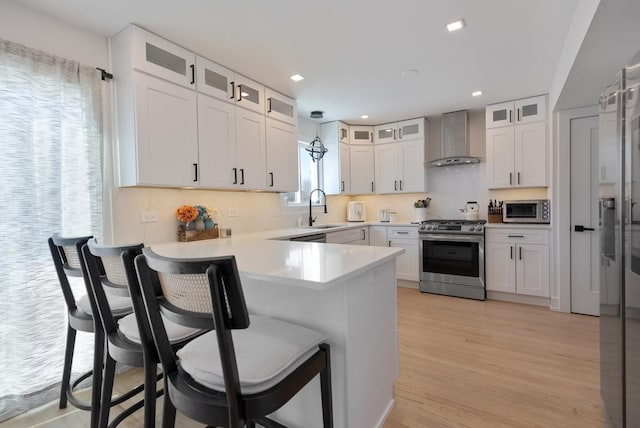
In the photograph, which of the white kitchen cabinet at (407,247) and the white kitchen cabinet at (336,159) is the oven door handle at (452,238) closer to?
the white kitchen cabinet at (407,247)

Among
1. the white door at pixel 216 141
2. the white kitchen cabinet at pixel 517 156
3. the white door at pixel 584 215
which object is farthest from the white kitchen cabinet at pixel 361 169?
the white door at pixel 584 215

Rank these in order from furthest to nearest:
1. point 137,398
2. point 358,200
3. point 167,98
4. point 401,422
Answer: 1. point 358,200
2. point 167,98
3. point 137,398
4. point 401,422

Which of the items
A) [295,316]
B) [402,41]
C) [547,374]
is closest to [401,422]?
[295,316]

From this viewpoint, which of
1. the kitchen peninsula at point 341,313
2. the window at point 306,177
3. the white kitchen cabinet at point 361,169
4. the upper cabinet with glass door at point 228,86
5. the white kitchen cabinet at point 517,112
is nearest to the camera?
the kitchen peninsula at point 341,313

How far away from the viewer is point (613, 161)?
4.87 feet

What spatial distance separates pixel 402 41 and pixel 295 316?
2.24 meters

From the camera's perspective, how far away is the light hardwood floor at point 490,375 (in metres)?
1.79

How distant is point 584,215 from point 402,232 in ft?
6.76

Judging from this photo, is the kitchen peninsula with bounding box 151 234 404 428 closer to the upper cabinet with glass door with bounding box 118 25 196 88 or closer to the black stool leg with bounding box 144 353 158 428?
the black stool leg with bounding box 144 353 158 428

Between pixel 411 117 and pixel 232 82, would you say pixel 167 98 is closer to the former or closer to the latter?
pixel 232 82

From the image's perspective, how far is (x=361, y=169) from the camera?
5.00 meters

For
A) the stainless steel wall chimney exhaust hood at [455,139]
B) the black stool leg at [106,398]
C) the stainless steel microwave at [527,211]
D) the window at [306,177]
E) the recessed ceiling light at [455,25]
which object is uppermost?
the recessed ceiling light at [455,25]

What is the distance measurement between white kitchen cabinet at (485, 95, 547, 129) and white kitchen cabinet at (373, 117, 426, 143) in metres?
0.90

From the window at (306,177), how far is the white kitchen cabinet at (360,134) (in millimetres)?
677
